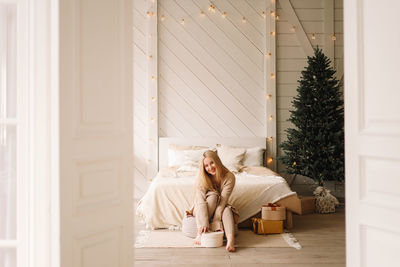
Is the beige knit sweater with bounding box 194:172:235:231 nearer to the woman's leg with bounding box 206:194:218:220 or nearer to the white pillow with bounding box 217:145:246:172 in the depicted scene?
the woman's leg with bounding box 206:194:218:220

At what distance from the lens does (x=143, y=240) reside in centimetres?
390

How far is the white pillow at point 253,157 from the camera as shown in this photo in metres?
5.54

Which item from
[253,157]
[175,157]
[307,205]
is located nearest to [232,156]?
[253,157]

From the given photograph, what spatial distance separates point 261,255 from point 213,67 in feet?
10.6

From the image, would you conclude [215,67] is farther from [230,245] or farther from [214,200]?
[230,245]

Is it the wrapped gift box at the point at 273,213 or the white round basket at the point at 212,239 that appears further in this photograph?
the wrapped gift box at the point at 273,213

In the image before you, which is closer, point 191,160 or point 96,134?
point 96,134

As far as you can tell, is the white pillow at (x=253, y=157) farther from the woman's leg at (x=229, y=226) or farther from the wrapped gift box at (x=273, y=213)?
the woman's leg at (x=229, y=226)

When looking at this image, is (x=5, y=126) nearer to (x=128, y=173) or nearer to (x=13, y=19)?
(x=13, y=19)
